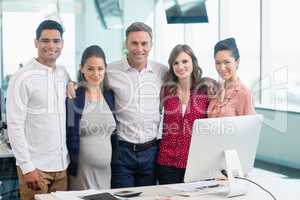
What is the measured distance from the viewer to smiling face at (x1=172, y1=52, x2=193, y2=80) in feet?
9.66

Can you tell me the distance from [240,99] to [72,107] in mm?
1058

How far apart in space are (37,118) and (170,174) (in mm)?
912

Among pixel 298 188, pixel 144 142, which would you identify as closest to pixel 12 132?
pixel 144 142

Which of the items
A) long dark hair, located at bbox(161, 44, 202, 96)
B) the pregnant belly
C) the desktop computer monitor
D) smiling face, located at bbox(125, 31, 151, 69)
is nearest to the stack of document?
the desktop computer monitor

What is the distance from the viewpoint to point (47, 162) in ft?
9.15

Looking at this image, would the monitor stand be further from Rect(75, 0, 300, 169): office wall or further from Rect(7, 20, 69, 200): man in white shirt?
Rect(75, 0, 300, 169): office wall

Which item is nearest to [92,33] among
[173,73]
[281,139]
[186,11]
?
[186,11]

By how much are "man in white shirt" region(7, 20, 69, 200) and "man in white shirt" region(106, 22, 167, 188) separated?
1.21ft

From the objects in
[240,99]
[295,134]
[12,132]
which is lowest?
[295,134]

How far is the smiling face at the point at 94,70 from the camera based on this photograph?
2.88 metres

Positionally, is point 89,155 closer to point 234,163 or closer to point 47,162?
point 47,162

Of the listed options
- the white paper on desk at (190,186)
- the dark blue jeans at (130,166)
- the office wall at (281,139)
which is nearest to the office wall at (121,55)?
the office wall at (281,139)

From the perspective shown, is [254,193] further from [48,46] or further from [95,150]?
[48,46]

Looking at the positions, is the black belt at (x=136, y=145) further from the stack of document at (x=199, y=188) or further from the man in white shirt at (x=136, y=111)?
the stack of document at (x=199, y=188)
